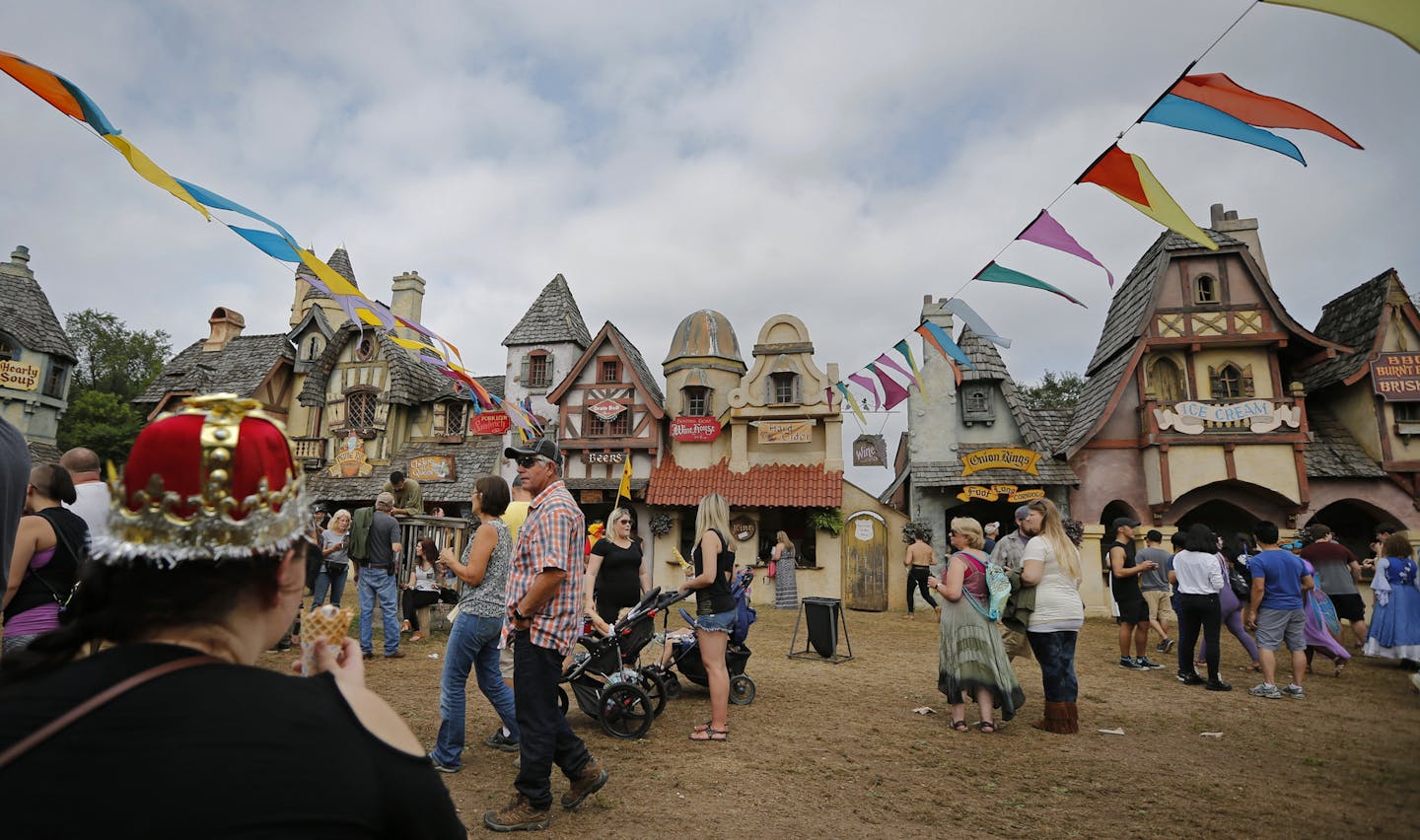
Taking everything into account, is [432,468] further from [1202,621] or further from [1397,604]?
[1397,604]

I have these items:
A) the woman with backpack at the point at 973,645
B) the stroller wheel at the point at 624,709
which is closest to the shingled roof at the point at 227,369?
the stroller wheel at the point at 624,709

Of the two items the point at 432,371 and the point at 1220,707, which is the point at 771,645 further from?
the point at 432,371

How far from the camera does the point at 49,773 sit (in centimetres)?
86

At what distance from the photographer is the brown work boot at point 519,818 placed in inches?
153

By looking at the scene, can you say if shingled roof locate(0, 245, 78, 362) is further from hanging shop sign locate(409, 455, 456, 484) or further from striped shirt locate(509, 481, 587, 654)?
striped shirt locate(509, 481, 587, 654)

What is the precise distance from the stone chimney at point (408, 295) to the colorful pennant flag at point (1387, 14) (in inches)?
959

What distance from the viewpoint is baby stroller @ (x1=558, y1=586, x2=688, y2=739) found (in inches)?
227

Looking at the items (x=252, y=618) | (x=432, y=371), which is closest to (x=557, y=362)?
(x=432, y=371)

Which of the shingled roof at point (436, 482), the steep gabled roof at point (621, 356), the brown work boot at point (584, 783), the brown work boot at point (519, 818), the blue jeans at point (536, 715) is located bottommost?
the brown work boot at point (519, 818)

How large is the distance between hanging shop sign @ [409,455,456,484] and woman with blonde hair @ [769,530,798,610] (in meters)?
9.91

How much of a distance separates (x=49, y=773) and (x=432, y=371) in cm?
2364

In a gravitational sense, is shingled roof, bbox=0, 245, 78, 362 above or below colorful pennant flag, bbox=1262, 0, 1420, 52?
above

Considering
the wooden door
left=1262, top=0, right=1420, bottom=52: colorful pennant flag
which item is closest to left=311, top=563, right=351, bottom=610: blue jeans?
left=1262, top=0, right=1420, bottom=52: colorful pennant flag

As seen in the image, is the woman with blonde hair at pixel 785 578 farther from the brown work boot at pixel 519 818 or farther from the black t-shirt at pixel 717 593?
the brown work boot at pixel 519 818
